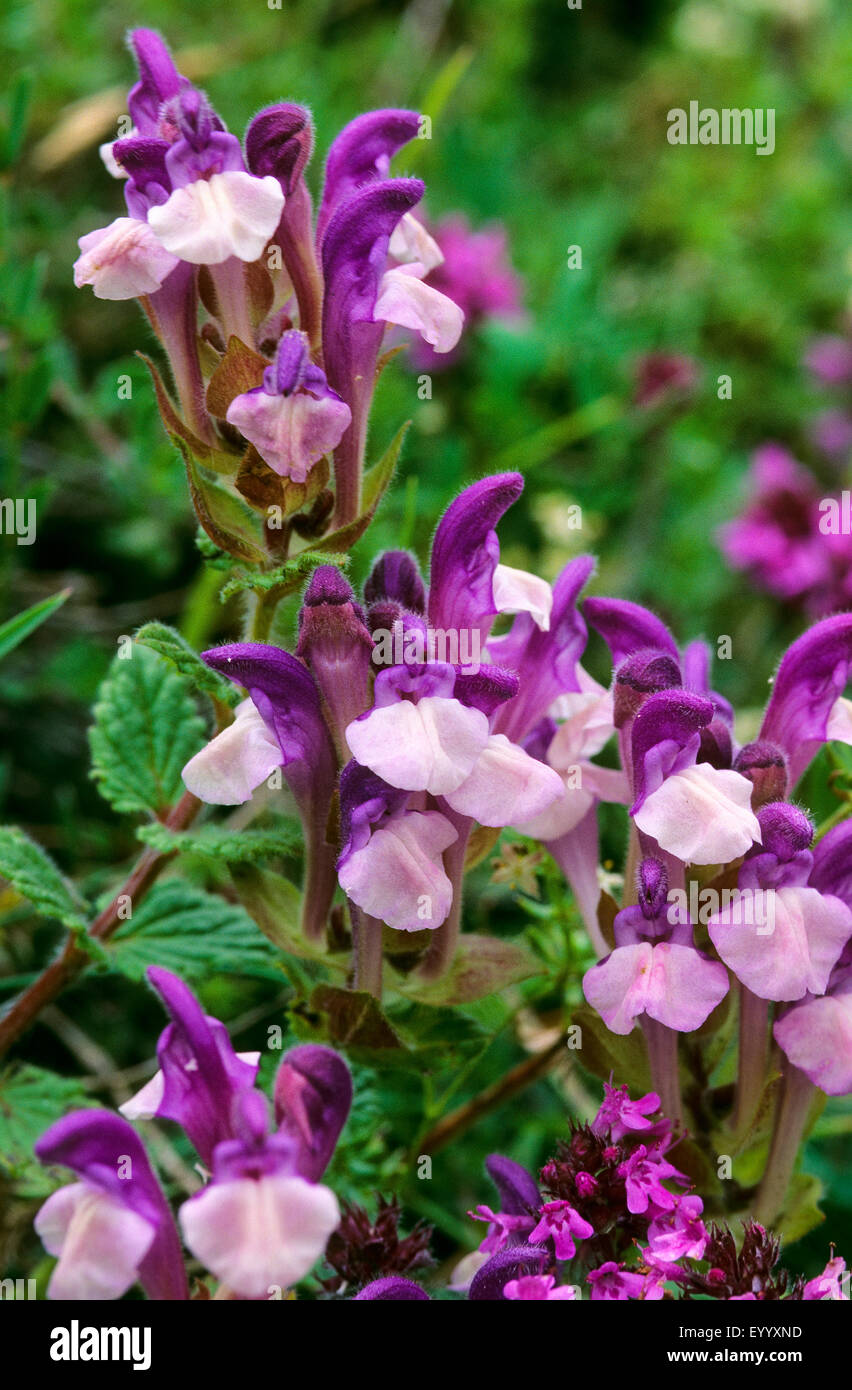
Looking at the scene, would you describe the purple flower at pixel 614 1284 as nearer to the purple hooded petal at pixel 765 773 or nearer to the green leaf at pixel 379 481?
the purple hooded petal at pixel 765 773

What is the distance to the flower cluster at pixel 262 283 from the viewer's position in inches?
36.2

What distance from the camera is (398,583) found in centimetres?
106

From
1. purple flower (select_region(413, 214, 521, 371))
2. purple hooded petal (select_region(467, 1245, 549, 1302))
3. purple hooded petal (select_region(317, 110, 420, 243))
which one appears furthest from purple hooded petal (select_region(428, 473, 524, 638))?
purple flower (select_region(413, 214, 521, 371))

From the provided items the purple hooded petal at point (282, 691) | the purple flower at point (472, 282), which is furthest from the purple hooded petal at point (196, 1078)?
the purple flower at point (472, 282)

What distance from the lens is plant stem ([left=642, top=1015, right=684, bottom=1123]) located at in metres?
1.01

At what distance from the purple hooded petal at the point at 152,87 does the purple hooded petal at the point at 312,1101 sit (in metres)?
0.69

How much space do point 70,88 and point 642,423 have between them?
117 centimetres

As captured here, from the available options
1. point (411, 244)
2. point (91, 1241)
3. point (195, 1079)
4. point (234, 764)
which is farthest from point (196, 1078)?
point (411, 244)

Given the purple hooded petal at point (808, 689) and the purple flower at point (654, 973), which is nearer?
the purple flower at point (654, 973)

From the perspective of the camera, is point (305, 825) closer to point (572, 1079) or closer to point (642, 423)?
point (572, 1079)

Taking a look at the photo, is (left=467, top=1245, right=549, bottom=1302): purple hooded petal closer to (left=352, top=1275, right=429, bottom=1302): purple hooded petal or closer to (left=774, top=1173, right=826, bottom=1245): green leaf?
(left=352, top=1275, right=429, bottom=1302): purple hooded petal

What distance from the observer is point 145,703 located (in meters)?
1.23

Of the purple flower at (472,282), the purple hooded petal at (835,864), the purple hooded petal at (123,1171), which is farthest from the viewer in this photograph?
the purple flower at (472,282)

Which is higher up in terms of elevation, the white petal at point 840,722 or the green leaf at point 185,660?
the green leaf at point 185,660
